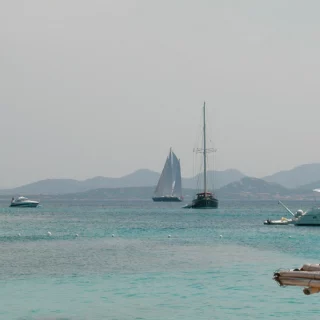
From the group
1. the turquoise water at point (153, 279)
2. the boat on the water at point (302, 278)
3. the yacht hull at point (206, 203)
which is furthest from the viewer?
the yacht hull at point (206, 203)

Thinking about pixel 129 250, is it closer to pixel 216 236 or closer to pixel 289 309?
pixel 216 236

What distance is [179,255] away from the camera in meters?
54.4

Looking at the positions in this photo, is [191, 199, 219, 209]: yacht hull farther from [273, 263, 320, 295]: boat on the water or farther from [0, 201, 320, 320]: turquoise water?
[273, 263, 320, 295]: boat on the water

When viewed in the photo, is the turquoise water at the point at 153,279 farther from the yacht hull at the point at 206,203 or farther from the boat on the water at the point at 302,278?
the yacht hull at the point at 206,203

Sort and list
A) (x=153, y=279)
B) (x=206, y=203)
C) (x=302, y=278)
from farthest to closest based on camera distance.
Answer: (x=206, y=203)
(x=153, y=279)
(x=302, y=278)

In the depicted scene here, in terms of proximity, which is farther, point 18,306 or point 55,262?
point 55,262

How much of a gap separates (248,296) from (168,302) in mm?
3537

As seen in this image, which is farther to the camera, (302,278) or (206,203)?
(206,203)

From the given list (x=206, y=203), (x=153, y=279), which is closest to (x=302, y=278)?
(x=153, y=279)

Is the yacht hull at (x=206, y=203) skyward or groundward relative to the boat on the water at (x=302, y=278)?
skyward

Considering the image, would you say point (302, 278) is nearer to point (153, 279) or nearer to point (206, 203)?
point (153, 279)

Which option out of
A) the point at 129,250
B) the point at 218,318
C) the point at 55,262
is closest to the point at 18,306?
the point at 218,318

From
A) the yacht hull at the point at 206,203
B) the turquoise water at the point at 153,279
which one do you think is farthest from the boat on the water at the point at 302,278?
the yacht hull at the point at 206,203

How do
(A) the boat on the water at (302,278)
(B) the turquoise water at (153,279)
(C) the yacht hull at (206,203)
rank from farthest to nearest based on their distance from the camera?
(C) the yacht hull at (206,203)
(B) the turquoise water at (153,279)
(A) the boat on the water at (302,278)
